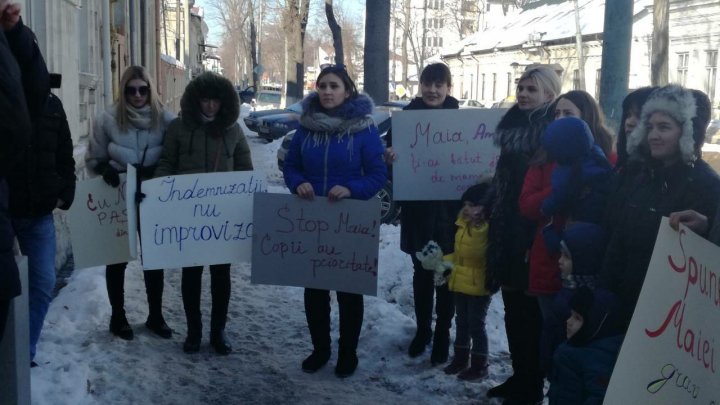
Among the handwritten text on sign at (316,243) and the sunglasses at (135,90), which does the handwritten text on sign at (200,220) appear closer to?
the handwritten text on sign at (316,243)

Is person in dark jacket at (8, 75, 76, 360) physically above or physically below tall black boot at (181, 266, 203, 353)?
above

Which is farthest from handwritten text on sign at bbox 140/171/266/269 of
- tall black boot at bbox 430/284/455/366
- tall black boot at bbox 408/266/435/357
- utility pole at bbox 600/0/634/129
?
utility pole at bbox 600/0/634/129

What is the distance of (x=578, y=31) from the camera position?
37.2m

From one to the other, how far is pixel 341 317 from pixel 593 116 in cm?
193

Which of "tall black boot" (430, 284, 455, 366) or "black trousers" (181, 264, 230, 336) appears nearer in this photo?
"tall black boot" (430, 284, 455, 366)

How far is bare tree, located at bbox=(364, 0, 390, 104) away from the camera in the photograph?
11.8m

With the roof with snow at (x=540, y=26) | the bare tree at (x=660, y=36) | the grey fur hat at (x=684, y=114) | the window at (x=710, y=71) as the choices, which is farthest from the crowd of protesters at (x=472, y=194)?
the roof with snow at (x=540, y=26)

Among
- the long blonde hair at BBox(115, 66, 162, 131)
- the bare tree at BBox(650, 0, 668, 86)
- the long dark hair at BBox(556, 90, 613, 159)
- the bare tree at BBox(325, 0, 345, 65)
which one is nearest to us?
the long dark hair at BBox(556, 90, 613, 159)

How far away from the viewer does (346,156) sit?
187 inches

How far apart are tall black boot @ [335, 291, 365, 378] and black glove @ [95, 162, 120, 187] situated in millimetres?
1532

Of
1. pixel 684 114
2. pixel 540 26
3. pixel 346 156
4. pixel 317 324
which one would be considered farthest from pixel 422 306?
pixel 540 26

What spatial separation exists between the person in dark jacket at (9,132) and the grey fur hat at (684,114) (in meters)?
2.15

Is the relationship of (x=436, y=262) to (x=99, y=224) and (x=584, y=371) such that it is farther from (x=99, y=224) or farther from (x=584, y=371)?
(x=99, y=224)

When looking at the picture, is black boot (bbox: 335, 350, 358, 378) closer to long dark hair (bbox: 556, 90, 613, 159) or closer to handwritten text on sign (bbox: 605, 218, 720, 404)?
long dark hair (bbox: 556, 90, 613, 159)
